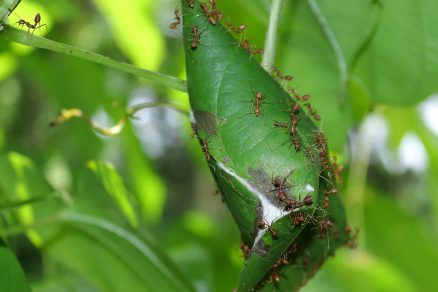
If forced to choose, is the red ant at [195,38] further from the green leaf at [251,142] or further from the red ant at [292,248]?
the red ant at [292,248]

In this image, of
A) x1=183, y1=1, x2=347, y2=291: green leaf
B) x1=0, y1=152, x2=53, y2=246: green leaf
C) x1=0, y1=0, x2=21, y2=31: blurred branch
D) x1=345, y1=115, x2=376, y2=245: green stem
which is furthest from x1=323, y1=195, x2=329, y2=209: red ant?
x1=345, y1=115, x2=376, y2=245: green stem

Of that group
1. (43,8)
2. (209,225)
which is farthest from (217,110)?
(209,225)

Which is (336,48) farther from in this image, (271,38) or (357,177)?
(357,177)

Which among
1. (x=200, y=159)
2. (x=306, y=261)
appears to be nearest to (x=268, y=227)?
(x=306, y=261)


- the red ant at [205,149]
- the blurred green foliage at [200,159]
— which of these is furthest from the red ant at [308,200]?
the blurred green foliage at [200,159]

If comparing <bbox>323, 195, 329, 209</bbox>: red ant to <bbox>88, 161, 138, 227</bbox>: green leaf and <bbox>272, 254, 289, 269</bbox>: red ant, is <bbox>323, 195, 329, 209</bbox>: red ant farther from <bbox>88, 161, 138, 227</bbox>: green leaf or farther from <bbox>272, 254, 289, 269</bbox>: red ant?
<bbox>88, 161, 138, 227</bbox>: green leaf

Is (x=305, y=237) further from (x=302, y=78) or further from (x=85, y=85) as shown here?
(x=85, y=85)
